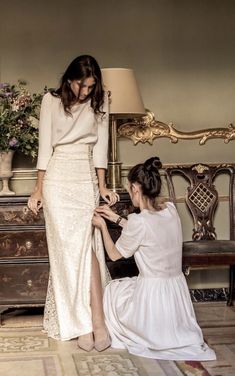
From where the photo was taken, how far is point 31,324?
165 inches

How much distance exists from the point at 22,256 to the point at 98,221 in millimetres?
708

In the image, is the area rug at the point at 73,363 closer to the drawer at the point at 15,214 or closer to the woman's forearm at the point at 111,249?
the woman's forearm at the point at 111,249

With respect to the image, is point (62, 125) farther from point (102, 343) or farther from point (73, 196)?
point (102, 343)

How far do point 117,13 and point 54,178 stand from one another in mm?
1604

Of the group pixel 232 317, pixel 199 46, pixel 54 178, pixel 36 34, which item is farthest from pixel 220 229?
pixel 36 34

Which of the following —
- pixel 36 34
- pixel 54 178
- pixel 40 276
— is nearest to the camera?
pixel 54 178

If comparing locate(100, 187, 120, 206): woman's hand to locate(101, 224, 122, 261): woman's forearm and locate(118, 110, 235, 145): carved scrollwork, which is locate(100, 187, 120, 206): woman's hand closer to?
locate(101, 224, 122, 261): woman's forearm

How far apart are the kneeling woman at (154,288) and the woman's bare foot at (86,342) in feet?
0.41

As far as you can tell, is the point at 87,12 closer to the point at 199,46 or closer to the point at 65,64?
the point at 65,64

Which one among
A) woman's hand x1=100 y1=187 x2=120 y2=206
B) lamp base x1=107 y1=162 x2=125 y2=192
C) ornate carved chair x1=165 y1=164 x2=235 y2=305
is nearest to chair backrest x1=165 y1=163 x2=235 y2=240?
ornate carved chair x1=165 y1=164 x2=235 y2=305

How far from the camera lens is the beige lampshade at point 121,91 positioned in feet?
14.0

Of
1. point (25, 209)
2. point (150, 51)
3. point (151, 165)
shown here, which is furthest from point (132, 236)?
point (150, 51)

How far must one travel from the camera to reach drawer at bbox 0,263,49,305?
4.09 meters

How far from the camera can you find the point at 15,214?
13.4 feet
